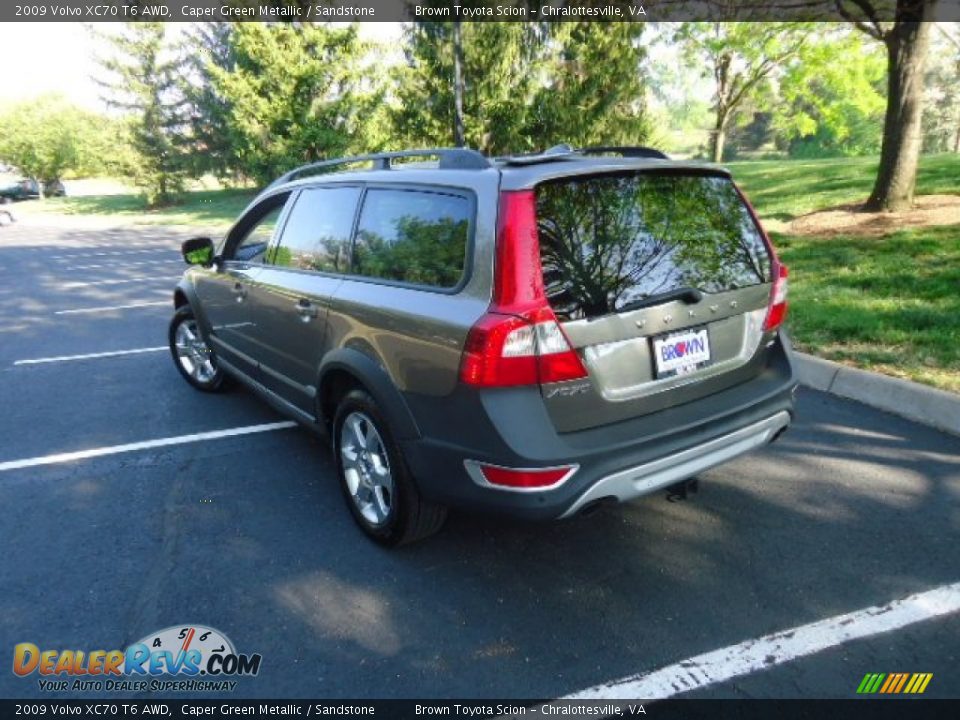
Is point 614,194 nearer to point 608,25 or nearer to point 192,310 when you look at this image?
point 192,310

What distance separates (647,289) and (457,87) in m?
16.4

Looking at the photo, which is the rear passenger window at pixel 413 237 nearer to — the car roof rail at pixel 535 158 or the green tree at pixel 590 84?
the car roof rail at pixel 535 158

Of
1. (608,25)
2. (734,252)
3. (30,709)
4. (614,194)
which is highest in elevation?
(608,25)

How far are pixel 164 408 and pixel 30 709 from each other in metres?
3.00

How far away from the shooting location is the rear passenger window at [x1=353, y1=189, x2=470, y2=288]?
8.28ft

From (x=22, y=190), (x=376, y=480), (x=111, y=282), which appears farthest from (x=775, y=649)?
(x=22, y=190)

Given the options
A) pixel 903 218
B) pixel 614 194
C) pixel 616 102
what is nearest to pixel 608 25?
pixel 616 102

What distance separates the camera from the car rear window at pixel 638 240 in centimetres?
237

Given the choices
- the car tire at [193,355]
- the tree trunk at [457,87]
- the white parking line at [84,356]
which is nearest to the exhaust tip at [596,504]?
the car tire at [193,355]

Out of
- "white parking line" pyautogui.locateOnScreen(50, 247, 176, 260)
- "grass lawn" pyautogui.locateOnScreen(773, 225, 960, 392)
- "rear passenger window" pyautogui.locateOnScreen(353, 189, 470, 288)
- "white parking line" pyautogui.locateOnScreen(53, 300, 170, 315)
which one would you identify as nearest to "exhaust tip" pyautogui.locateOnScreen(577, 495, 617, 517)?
"rear passenger window" pyautogui.locateOnScreen(353, 189, 470, 288)

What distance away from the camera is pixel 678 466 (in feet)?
8.23

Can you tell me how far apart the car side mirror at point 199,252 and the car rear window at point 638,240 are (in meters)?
Result: 3.21

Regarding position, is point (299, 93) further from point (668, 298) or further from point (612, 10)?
point (668, 298)

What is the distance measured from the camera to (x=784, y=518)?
3.07 meters
